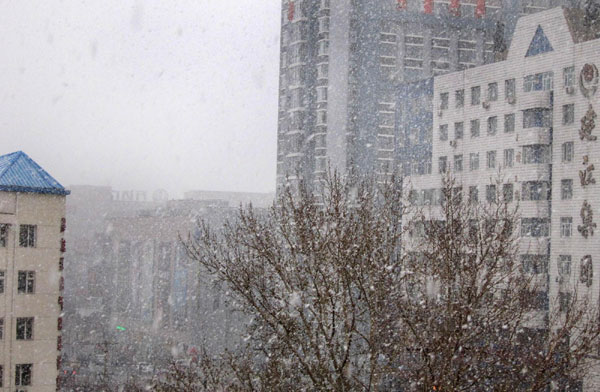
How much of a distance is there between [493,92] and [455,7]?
1377 cm

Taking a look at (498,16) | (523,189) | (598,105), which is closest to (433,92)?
(523,189)

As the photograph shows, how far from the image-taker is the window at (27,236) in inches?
804

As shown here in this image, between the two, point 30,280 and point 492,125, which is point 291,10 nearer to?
point 492,125

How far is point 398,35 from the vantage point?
41000 mm

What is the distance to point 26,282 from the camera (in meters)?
20.3

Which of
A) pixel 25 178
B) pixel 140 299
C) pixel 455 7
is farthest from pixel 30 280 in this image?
pixel 140 299

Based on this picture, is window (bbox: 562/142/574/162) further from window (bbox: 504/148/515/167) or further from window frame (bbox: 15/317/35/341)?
window frame (bbox: 15/317/35/341)

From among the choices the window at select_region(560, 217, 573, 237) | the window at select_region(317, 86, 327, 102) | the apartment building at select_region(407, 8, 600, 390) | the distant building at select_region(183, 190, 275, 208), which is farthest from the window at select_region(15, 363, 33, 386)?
the distant building at select_region(183, 190, 275, 208)

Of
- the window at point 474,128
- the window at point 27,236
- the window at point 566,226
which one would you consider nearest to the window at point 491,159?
the window at point 474,128

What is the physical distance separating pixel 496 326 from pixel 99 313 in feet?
197

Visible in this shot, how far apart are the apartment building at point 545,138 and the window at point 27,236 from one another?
15.0 metres

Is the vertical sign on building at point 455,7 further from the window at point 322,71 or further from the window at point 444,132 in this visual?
the window at point 444,132

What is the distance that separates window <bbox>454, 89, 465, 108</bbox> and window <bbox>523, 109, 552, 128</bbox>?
3.82 m

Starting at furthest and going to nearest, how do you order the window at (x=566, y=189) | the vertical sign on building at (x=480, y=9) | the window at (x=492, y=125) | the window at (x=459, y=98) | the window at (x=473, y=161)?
1. the vertical sign on building at (x=480, y=9)
2. the window at (x=459, y=98)
3. the window at (x=473, y=161)
4. the window at (x=492, y=125)
5. the window at (x=566, y=189)
